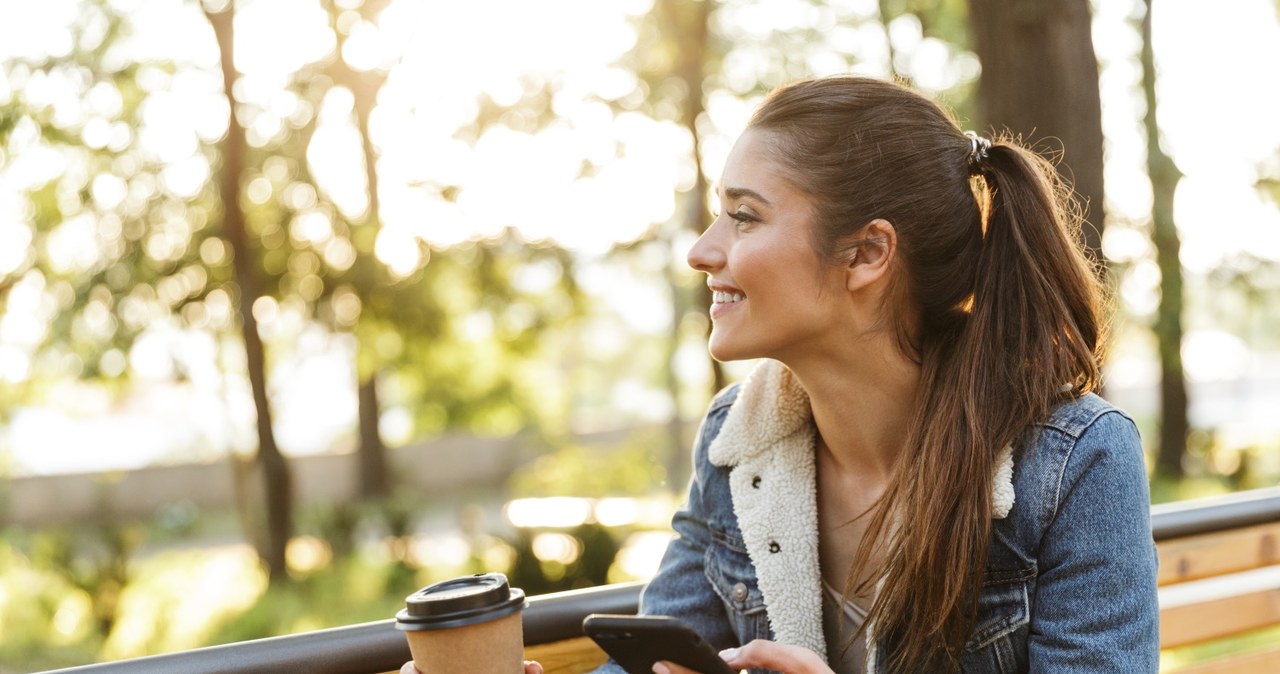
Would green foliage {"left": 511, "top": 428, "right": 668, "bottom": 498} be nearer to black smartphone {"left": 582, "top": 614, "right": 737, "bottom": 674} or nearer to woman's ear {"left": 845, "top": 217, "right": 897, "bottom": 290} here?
woman's ear {"left": 845, "top": 217, "right": 897, "bottom": 290}

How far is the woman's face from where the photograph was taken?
189 centimetres

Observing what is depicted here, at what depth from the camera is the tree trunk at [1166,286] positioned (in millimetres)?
9383

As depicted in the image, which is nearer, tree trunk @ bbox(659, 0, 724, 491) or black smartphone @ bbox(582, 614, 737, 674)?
black smartphone @ bbox(582, 614, 737, 674)

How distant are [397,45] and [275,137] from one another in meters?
1.30

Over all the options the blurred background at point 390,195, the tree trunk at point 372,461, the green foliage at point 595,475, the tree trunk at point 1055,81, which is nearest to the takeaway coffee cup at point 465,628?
the tree trunk at point 1055,81

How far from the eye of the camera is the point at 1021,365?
73.5 inches

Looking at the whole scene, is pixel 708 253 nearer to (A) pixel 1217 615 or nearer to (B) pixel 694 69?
(A) pixel 1217 615

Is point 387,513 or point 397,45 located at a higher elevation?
point 397,45

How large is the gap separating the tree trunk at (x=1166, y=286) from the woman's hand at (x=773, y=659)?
28.3 feet

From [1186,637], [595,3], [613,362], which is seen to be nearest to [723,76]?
[595,3]

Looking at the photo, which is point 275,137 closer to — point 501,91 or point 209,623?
point 501,91

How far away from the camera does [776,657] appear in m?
1.66

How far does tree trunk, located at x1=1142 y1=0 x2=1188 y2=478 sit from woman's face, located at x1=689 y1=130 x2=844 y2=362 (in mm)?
8348

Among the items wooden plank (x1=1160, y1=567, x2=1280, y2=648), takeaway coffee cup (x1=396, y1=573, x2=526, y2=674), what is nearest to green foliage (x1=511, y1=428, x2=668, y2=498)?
wooden plank (x1=1160, y1=567, x2=1280, y2=648)
